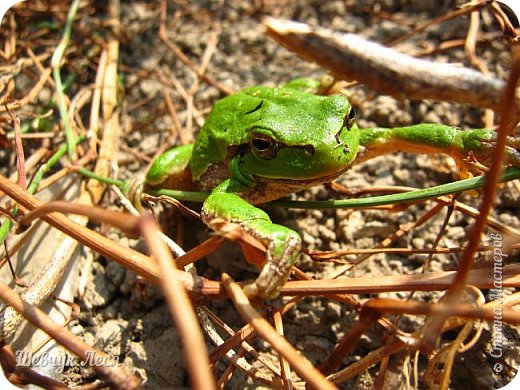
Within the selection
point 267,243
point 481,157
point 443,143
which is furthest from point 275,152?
point 481,157

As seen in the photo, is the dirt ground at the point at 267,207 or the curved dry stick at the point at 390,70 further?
the dirt ground at the point at 267,207

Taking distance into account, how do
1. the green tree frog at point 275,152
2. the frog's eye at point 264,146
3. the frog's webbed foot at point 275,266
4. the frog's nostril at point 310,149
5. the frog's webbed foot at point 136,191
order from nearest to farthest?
1. the frog's webbed foot at point 275,266
2. the green tree frog at point 275,152
3. the frog's nostril at point 310,149
4. the frog's eye at point 264,146
5. the frog's webbed foot at point 136,191

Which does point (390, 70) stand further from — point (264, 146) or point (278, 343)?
point (278, 343)

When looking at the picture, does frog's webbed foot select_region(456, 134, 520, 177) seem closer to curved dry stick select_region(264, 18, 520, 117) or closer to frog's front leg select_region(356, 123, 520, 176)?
frog's front leg select_region(356, 123, 520, 176)

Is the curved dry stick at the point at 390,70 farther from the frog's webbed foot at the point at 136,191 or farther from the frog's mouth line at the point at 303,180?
the frog's webbed foot at the point at 136,191

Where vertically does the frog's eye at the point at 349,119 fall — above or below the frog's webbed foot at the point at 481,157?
above

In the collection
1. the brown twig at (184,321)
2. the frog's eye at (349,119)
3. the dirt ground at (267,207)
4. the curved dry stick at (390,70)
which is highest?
the curved dry stick at (390,70)

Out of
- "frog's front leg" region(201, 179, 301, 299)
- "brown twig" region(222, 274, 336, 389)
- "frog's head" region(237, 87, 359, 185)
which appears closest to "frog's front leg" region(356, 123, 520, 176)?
"frog's head" region(237, 87, 359, 185)

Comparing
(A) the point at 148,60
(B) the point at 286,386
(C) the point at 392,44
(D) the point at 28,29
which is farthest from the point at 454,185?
(D) the point at 28,29

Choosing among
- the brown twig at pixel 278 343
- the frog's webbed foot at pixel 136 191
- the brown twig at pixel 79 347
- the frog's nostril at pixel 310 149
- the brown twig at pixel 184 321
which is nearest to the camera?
the brown twig at pixel 184 321

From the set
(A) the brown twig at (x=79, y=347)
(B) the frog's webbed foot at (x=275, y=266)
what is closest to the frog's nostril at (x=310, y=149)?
(B) the frog's webbed foot at (x=275, y=266)
